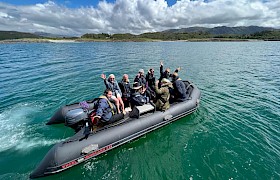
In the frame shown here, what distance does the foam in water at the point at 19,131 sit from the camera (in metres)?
5.03

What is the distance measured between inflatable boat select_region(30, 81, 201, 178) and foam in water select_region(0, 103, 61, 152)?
755 millimetres

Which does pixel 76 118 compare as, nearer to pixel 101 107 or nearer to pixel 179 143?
pixel 101 107

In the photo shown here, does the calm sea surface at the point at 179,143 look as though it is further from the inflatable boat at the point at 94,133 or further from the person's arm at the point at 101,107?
the person's arm at the point at 101,107

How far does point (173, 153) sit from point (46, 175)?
357cm

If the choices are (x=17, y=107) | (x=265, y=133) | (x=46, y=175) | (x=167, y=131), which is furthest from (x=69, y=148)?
(x=265, y=133)

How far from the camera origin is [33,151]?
4.79 meters

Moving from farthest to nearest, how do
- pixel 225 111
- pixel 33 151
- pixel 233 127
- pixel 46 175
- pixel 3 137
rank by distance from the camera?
pixel 225 111
pixel 233 127
pixel 3 137
pixel 33 151
pixel 46 175

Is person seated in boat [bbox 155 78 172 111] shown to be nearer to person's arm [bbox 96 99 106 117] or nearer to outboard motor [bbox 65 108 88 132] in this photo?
person's arm [bbox 96 99 106 117]

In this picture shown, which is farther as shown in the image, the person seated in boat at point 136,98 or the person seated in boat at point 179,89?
the person seated in boat at point 179,89

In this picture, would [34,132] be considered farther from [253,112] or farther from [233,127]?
[253,112]

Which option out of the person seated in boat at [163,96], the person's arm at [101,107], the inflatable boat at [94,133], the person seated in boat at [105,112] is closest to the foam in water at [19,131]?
the inflatable boat at [94,133]

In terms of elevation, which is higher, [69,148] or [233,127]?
[69,148]

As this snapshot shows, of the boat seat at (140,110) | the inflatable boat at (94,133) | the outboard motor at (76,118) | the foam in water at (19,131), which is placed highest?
the outboard motor at (76,118)

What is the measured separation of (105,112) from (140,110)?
1332 mm
